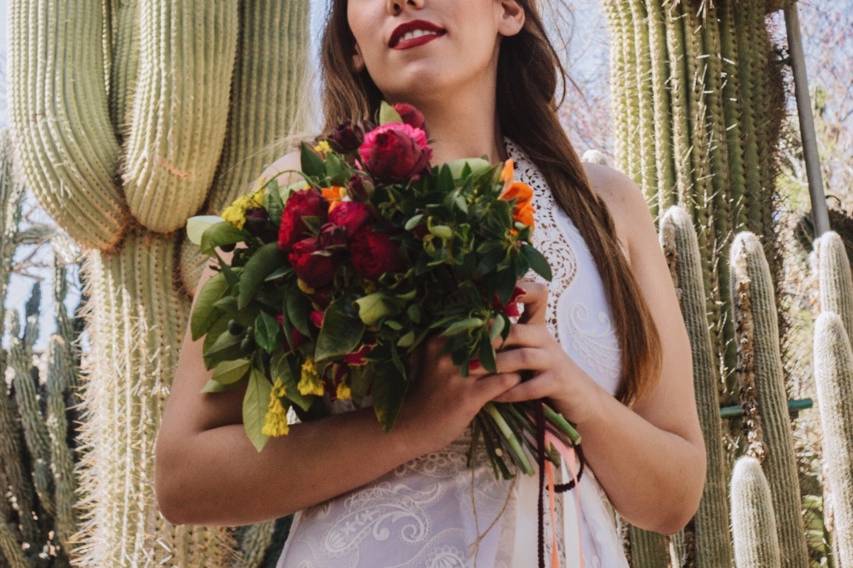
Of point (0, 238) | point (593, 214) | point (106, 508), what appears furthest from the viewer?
point (0, 238)

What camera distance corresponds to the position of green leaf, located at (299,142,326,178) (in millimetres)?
1306

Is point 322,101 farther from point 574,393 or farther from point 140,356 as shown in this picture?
point 140,356

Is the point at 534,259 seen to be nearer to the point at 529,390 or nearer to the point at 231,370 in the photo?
the point at 529,390

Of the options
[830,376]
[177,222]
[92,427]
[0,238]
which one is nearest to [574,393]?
[830,376]

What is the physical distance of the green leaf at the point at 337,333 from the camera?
1189mm

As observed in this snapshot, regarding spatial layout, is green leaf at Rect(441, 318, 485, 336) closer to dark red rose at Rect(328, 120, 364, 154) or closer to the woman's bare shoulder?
dark red rose at Rect(328, 120, 364, 154)

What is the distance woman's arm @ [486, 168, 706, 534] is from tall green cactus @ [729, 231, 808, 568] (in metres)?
2.24

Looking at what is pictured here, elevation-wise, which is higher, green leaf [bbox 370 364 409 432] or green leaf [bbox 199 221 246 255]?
green leaf [bbox 199 221 246 255]

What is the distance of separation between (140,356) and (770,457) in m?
2.14

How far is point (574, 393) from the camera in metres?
1.33

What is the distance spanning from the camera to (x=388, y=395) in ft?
4.17

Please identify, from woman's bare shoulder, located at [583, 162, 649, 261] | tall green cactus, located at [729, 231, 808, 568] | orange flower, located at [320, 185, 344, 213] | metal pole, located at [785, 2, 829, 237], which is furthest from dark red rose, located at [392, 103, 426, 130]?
metal pole, located at [785, 2, 829, 237]

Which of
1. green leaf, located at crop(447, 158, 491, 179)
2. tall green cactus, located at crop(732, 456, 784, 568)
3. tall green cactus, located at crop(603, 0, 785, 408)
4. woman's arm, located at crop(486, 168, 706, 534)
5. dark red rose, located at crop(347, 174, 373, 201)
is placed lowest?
tall green cactus, located at crop(732, 456, 784, 568)

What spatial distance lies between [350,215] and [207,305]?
8.4 inches
